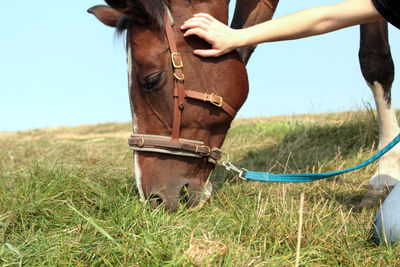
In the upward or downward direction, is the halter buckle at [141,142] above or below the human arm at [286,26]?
below

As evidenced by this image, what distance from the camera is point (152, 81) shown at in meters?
2.53

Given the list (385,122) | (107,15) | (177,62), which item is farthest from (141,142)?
(385,122)

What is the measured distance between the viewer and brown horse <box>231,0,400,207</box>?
3.41 meters

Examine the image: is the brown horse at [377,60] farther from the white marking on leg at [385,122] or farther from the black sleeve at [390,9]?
the black sleeve at [390,9]

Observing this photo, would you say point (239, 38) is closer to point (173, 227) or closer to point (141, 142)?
point (141, 142)

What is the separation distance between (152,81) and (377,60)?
2411 millimetres

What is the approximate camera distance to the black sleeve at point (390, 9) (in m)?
1.91

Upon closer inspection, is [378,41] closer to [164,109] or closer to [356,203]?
[356,203]

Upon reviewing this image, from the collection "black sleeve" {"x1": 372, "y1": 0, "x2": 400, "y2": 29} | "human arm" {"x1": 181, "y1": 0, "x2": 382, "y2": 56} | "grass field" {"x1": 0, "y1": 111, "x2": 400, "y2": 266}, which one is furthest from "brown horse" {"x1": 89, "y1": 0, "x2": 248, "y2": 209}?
"black sleeve" {"x1": 372, "y1": 0, "x2": 400, "y2": 29}

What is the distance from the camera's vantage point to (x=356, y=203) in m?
2.88

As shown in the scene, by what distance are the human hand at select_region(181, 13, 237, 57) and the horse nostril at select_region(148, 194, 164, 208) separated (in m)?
1.01

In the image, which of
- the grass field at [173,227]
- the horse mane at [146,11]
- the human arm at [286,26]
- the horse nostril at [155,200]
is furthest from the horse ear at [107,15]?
the horse nostril at [155,200]

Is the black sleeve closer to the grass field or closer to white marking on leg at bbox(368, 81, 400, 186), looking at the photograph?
the grass field

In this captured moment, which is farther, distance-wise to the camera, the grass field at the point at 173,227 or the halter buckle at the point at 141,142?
the halter buckle at the point at 141,142
